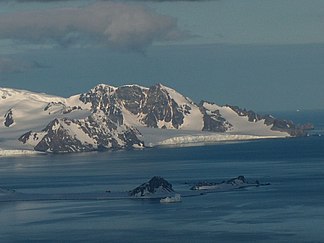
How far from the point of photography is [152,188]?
122188 millimetres

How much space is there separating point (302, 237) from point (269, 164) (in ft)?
271

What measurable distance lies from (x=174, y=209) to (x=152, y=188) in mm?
13784

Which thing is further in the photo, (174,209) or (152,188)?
(152,188)

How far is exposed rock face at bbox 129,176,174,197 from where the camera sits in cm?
12175

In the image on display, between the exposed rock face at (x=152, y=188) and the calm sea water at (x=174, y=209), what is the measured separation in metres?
3.74

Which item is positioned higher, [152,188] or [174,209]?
[152,188]

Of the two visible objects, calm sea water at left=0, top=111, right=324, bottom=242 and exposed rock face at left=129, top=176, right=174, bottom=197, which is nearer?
calm sea water at left=0, top=111, right=324, bottom=242

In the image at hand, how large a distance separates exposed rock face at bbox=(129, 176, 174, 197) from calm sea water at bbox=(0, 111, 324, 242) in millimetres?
3741

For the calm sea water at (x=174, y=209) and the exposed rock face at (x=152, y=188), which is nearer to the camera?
the calm sea water at (x=174, y=209)

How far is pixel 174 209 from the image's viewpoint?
109 metres

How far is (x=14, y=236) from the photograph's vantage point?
304 feet

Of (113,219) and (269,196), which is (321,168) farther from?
(113,219)

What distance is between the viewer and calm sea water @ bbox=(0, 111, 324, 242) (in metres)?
91.5

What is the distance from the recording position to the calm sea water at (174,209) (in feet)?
300
